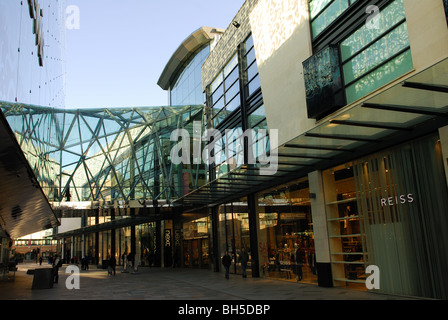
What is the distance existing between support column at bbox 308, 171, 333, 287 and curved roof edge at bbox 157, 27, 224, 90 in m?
22.3

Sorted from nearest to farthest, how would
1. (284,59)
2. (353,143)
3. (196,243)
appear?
(353,143) → (284,59) → (196,243)

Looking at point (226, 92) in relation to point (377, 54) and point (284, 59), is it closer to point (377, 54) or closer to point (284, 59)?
point (284, 59)

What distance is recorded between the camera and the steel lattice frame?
29.0m

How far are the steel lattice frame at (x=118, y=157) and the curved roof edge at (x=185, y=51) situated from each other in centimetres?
763

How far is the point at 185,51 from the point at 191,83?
3.24 meters

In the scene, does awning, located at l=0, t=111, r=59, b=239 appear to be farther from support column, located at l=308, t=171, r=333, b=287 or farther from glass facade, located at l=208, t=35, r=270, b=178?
support column, located at l=308, t=171, r=333, b=287

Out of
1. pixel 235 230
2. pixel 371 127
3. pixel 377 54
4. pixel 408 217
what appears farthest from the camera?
pixel 235 230

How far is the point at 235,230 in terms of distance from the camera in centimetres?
2297
